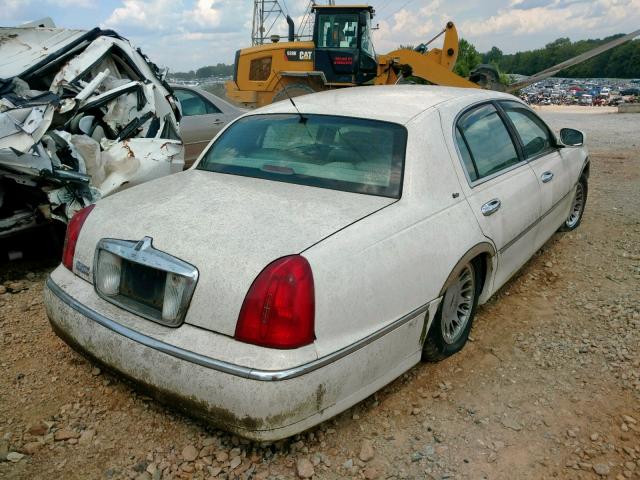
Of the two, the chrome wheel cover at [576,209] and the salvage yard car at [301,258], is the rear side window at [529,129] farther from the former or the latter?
the chrome wheel cover at [576,209]

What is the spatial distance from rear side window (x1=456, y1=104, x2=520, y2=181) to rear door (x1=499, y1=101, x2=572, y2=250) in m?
0.21

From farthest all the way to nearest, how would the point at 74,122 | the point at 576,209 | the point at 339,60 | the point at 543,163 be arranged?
the point at 339,60
the point at 576,209
the point at 74,122
the point at 543,163

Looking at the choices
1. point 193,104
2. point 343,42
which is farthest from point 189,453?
point 343,42

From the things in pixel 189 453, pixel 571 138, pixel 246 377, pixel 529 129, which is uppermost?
pixel 529 129

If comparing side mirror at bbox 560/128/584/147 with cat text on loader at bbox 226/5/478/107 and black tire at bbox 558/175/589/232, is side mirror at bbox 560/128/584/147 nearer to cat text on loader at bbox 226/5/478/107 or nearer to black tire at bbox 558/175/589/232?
black tire at bbox 558/175/589/232

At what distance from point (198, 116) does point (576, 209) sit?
455 cm

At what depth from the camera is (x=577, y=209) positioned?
5.15 metres

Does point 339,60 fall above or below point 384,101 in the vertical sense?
above

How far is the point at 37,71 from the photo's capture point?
15.5ft

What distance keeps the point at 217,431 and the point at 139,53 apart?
4.48 m

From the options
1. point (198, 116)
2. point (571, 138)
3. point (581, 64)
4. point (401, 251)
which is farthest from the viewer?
point (581, 64)

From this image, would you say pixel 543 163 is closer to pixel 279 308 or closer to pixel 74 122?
pixel 279 308

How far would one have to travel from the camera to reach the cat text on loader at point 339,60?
11.9 m

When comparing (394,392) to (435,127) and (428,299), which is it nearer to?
(428,299)
